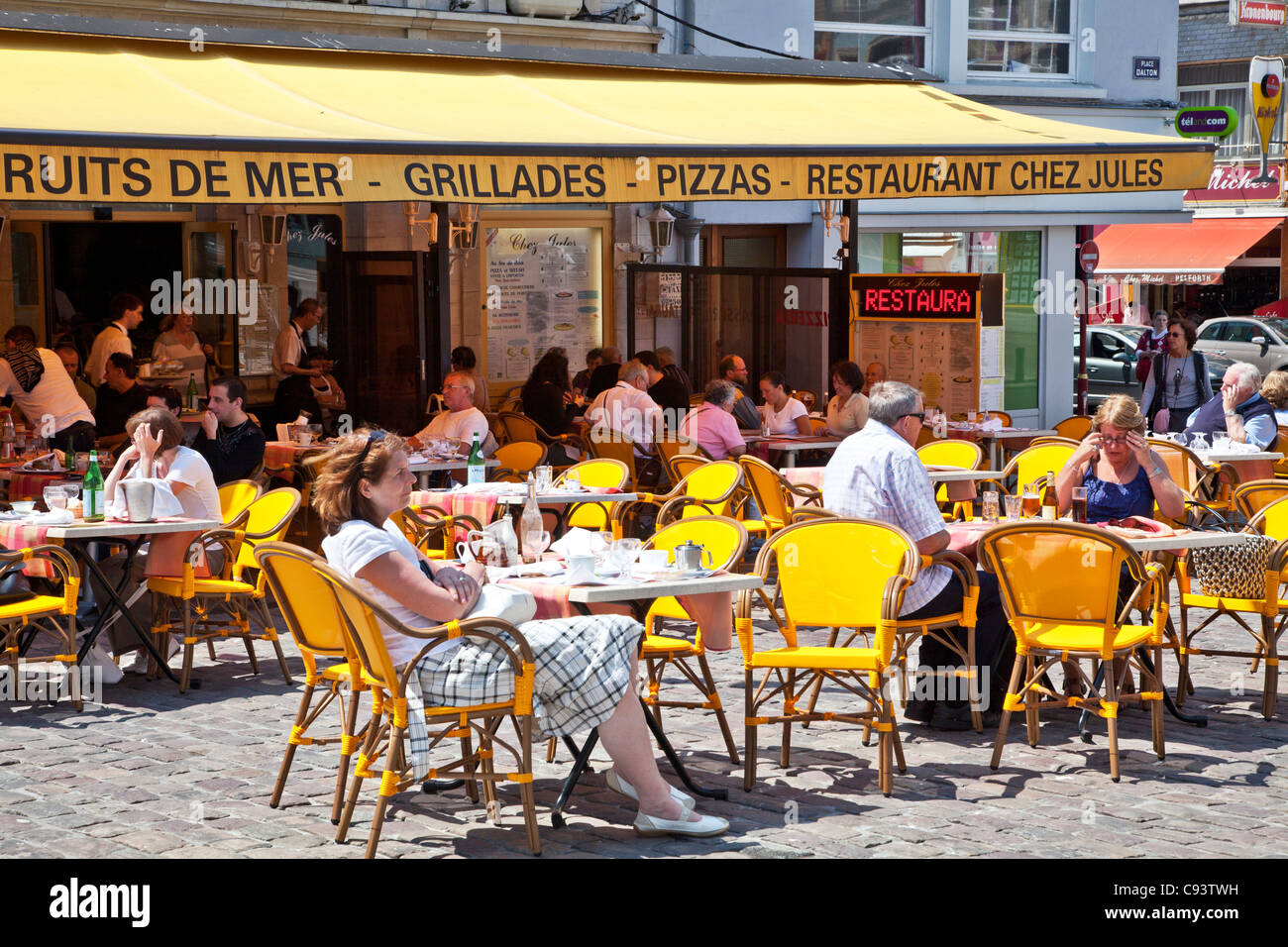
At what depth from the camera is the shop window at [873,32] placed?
19578 mm

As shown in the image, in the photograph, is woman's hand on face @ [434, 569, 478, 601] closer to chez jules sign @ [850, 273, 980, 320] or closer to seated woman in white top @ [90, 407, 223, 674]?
seated woman in white top @ [90, 407, 223, 674]

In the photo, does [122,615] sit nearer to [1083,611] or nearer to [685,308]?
[1083,611]

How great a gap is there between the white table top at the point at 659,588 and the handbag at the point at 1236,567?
7.69 ft

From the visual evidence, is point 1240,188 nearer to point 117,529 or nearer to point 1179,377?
point 1179,377

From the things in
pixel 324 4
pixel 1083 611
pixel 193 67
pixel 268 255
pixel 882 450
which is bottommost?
pixel 1083 611

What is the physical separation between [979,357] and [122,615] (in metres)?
8.06

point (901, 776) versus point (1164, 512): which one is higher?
point (1164, 512)

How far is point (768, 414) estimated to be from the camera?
13117mm

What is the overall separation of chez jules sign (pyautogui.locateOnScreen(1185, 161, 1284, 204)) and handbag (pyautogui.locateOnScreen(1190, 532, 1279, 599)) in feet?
91.5

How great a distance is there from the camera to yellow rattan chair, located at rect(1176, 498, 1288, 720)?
729 centimetres

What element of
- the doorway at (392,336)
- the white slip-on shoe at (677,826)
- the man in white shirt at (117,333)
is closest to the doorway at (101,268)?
the man in white shirt at (117,333)

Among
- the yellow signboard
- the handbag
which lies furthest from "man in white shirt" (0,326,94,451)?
the handbag

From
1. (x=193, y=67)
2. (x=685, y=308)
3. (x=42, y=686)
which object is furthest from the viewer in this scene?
(x=685, y=308)

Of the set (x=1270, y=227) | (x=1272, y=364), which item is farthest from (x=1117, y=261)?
(x=1272, y=364)
